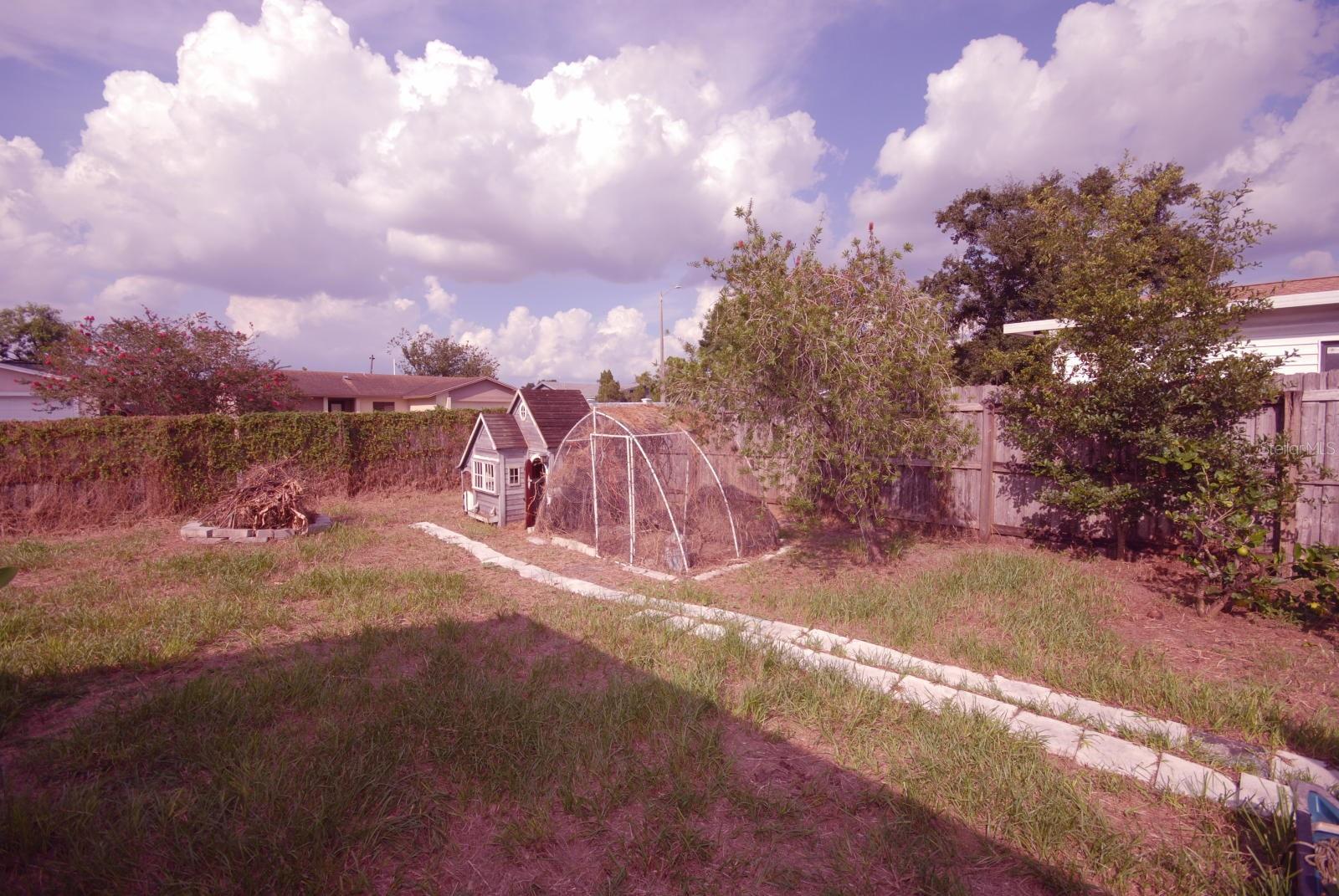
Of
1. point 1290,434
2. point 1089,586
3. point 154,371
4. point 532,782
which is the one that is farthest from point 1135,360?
point 154,371

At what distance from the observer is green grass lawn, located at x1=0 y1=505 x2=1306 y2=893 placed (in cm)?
268

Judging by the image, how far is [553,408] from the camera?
11258mm

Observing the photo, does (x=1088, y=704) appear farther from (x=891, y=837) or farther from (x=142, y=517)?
(x=142, y=517)

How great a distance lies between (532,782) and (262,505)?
8401 millimetres

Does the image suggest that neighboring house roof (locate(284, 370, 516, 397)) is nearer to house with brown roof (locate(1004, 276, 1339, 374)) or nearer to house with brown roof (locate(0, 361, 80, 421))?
house with brown roof (locate(0, 361, 80, 421))

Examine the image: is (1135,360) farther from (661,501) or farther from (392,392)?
(392,392)

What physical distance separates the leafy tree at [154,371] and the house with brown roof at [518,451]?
27.1ft

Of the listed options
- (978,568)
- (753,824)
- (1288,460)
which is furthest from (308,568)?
(1288,460)

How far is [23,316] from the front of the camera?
40.1 metres

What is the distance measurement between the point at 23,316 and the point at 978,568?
57061 millimetres

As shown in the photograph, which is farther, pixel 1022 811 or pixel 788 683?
pixel 788 683

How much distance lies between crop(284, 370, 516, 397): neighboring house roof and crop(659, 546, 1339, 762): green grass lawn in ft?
108

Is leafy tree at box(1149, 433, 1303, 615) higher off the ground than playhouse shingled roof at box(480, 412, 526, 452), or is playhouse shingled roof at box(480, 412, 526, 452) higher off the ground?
playhouse shingled roof at box(480, 412, 526, 452)

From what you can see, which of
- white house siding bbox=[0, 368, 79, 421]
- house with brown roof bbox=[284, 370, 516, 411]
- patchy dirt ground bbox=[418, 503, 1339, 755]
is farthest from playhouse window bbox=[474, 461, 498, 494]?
house with brown roof bbox=[284, 370, 516, 411]
